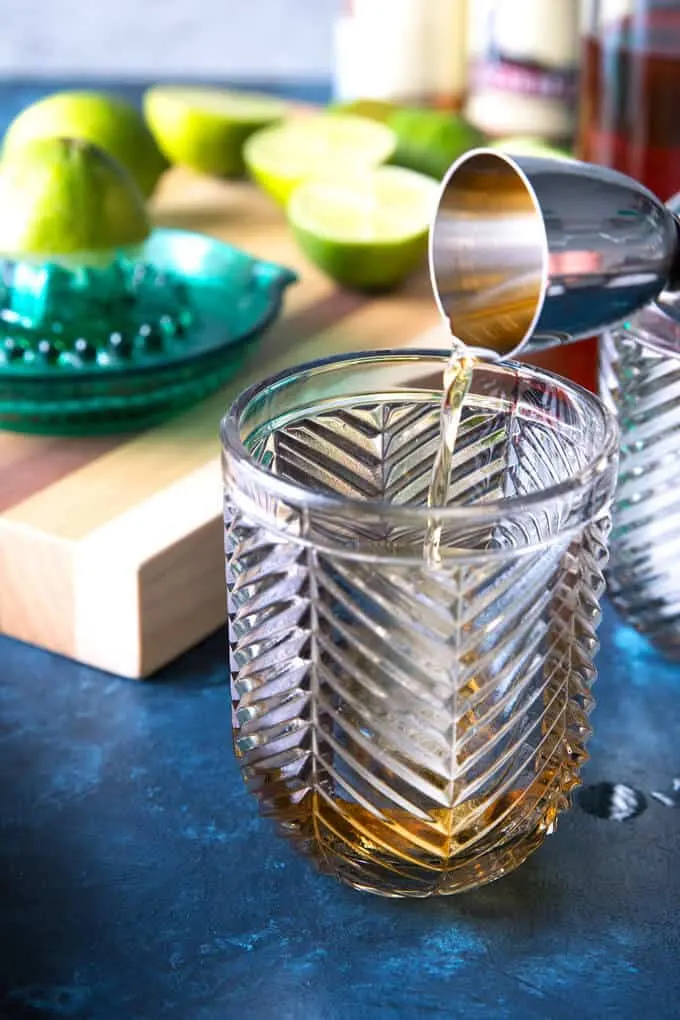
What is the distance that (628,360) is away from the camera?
0.60m

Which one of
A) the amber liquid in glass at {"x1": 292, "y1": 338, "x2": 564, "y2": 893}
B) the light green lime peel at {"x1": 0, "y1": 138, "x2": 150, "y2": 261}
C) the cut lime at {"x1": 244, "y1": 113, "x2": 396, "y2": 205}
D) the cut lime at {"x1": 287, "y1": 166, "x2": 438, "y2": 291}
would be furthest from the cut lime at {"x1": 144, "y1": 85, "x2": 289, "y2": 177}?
the amber liquid in glass at {"x1": 292, "y1": 338, "x2": 564, "y2": 893}

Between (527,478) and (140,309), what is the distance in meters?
0.37

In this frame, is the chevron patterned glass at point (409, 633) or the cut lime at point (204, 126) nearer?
the chevron patterned glass at point (409, 633)

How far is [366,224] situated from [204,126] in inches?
10.1

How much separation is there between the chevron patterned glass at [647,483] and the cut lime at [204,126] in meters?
0.59

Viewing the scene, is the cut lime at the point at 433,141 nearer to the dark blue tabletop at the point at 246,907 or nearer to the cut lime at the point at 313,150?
the cut lime at the point at 313,150

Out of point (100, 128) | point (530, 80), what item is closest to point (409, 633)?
point (100, 128)

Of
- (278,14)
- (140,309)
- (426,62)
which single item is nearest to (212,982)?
(140,309)

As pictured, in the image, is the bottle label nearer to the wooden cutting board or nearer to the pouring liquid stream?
the wooden cutting board

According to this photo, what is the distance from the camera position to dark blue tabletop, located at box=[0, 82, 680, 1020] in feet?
1.47

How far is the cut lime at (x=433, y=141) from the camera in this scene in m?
1.05

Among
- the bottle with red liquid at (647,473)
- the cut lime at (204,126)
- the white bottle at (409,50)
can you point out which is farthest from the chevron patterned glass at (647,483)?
the white bottle at (409,50)

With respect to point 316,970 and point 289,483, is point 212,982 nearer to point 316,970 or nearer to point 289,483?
point 316,970

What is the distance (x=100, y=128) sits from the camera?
101 cm
